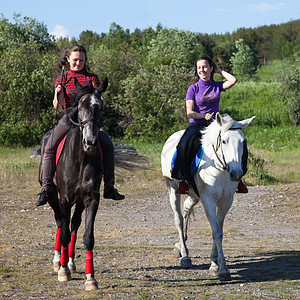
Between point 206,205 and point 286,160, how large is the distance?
62.3 ft

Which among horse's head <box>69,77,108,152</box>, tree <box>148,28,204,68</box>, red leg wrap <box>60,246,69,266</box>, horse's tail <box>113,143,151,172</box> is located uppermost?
tree <box>148,28,204,68</box>

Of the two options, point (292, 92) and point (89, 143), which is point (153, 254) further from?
point (292, 92)

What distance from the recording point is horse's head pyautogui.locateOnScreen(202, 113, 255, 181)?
6.05 metres

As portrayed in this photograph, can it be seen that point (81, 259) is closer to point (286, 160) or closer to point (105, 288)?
point (105, 288)

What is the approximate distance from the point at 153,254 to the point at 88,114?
3.40 m

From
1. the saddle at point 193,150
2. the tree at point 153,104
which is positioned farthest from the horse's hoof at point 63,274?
the tree at point 153,104

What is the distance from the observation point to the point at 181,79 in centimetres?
3725

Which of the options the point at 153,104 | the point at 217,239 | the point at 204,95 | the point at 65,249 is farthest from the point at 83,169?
the point at 153,104

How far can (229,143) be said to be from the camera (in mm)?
6199

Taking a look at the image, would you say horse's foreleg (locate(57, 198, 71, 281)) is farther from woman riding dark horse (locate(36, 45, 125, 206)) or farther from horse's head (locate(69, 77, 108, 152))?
horse's head (locate(69, 77, 108, 152))

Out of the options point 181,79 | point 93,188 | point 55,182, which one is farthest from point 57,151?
point 181,79

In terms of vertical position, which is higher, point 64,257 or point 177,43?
point 177,43

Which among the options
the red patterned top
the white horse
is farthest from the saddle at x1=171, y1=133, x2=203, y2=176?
the red patterned top

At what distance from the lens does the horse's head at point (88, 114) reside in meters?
5.59
